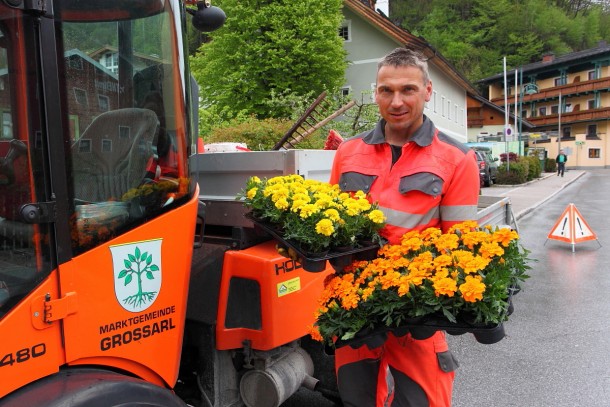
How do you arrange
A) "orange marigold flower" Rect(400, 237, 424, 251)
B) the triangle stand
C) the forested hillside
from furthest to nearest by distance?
the forested hillside → the triangle stand → "orange marigold flower" Rect(400, 237, 424, 251)

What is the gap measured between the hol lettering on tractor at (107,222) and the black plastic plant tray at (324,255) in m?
0.40

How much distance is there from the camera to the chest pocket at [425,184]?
2186 millimetres

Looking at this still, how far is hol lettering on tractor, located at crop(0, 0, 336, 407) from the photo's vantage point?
1640 millimetres

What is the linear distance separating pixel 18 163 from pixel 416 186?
58.3 inches

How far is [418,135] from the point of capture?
227 centimetres

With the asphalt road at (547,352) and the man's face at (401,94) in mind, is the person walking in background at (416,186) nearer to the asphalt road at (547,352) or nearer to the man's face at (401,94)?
the man's face at (401,94)

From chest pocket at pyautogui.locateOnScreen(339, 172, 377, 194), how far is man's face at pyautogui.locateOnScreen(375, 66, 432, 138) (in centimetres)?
27

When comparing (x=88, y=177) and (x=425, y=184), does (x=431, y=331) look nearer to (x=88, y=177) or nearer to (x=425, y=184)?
(x=425, y=184)

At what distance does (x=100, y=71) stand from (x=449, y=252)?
4.75 ft

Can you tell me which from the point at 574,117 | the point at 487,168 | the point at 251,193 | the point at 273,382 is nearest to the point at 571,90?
the point at 574,117

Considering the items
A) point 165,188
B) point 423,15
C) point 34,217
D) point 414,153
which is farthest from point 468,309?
point 423,15

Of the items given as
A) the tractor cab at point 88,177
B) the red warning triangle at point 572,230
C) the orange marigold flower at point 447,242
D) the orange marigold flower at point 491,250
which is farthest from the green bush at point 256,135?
the orange marigold flower at point 491,250

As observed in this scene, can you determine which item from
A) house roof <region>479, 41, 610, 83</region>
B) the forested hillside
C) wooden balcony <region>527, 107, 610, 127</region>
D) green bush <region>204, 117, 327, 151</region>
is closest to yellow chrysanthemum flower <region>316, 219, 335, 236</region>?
green bush <region>204, 117, 327, 151</region>

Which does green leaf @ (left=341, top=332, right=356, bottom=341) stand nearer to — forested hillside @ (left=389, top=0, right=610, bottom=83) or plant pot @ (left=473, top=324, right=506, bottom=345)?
plant pot @ (left=473, top=324, right=506, bottom=345)
